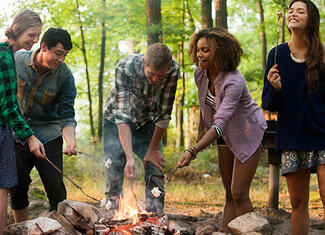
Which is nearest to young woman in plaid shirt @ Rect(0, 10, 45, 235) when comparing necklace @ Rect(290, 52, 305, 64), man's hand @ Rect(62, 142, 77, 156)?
man's hand @ Rect(62, 142, 77, 156)

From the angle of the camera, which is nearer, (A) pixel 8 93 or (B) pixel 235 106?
(A) pixel 8 93

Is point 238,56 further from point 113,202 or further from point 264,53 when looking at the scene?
point 264,53

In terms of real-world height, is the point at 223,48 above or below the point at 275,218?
above

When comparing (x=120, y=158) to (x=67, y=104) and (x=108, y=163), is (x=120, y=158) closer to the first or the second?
(x=108, y=163)

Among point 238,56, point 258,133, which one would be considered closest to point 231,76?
point 238,56

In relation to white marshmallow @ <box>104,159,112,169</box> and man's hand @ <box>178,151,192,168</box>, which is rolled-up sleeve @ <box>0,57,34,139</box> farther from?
white marshmallow @ <box>104,159,112,169</box>

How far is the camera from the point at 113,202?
4.55 m

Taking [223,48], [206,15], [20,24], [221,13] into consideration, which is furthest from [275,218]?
[206,15]

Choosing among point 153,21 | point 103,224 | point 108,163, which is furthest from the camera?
point 153,21

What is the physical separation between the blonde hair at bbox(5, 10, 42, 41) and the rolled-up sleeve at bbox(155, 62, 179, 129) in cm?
152

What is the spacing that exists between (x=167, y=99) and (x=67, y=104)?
1.11 metres

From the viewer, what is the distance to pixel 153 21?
923 centimetres

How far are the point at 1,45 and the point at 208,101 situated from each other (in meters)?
1.99

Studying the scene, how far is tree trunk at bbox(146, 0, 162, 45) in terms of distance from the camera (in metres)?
8.89
